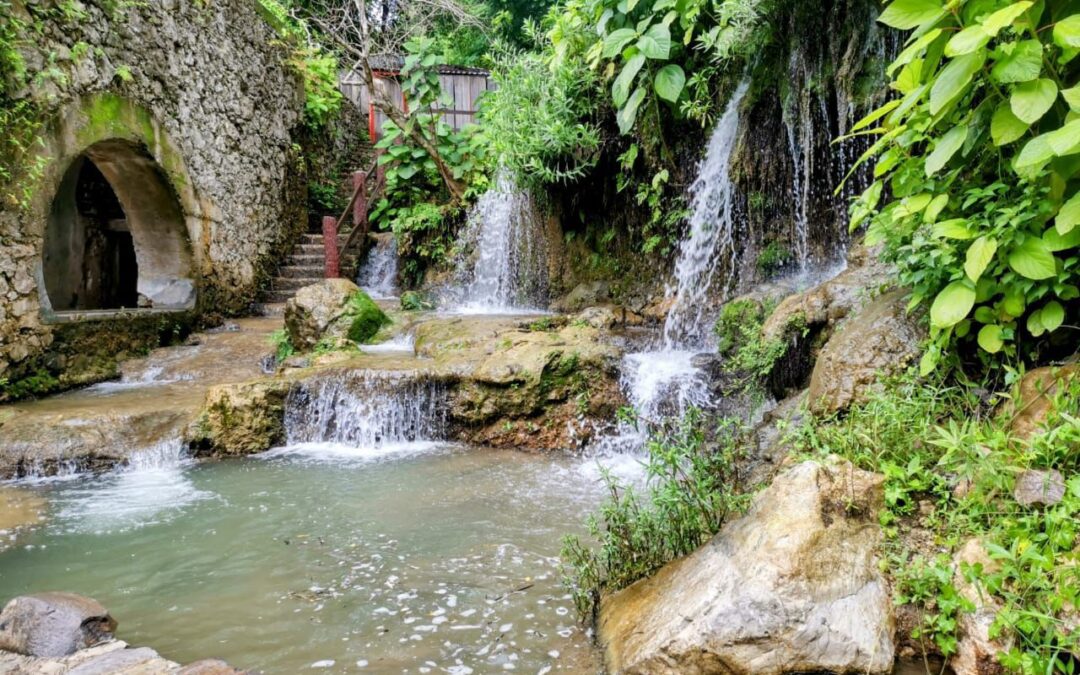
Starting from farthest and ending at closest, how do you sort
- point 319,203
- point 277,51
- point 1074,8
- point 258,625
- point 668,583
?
1. point 319,203
2. point 277,51
3. point 258,625
4. point 668,583
5. point 1074,8

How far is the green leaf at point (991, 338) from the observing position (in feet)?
7.98

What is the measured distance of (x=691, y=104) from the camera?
644 centimetres

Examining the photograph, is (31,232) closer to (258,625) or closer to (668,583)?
(258,625)

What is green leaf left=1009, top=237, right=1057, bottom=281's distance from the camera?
7.16 feet

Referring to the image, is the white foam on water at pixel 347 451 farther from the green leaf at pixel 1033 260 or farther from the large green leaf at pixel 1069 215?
the large green leaf at pixel 1069 215

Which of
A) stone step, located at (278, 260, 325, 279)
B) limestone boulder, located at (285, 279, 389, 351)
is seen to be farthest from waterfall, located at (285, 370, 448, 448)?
stone step, located at (278, 260, 325, 279)

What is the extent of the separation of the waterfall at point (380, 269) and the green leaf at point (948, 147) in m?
9.98

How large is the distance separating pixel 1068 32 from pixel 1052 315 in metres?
0.98

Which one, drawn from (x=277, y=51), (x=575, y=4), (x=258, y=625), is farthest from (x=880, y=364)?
(x=277, y=51)

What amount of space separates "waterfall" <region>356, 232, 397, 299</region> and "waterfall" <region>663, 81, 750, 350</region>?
6.01 meters

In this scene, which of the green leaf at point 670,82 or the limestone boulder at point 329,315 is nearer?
the green leaf at point 670,82

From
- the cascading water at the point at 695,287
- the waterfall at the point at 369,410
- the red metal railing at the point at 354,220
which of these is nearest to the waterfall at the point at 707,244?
the cascading water at the point at 695,287

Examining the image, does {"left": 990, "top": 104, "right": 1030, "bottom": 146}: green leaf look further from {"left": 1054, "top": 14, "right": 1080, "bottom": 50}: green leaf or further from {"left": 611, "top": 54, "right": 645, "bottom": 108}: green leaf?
{"left": 611, "top": 54, "right": 645, "bottom": 108}: green leaf

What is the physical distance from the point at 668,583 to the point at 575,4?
20.3 feet
